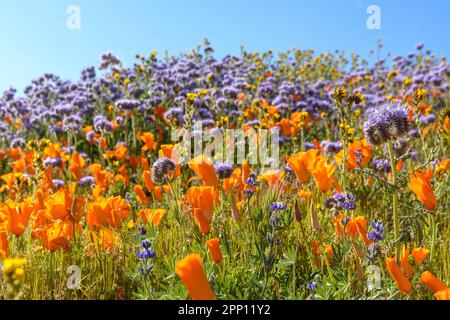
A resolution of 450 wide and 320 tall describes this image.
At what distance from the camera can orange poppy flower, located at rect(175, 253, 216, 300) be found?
3.76 feet

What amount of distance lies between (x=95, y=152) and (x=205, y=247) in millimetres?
5265

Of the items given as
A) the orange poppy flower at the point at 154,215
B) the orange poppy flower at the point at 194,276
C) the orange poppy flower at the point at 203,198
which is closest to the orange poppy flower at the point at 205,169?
the orange poppy flower at the point at 203,198

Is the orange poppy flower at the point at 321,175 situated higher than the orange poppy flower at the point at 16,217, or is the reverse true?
the orange poppy flower at the point at 321,175

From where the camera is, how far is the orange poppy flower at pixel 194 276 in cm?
114

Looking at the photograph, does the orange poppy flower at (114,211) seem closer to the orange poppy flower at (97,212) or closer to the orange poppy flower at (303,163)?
the orange poppy flower at (97,212)

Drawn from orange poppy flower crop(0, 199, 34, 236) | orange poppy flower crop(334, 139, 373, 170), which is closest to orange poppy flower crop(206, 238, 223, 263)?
orange poppy flower crop(0, 199, 34, 236)

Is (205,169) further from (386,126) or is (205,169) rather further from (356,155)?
(356,155)

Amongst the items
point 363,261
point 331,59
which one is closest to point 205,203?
point 363,261

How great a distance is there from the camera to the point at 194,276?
1191 mm

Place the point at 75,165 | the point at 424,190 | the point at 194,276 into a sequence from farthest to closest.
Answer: the point at 75,165 → the point at 424,190 → the point at 194,276

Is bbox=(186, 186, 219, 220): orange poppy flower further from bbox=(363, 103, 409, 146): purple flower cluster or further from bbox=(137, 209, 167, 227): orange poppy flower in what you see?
bbox=(363, 103, 409, 146): purple flower cluster

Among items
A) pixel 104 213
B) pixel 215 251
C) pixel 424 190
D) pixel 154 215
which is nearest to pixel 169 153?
pixel 154 215

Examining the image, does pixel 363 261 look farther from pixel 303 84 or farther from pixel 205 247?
pixel 303 84
